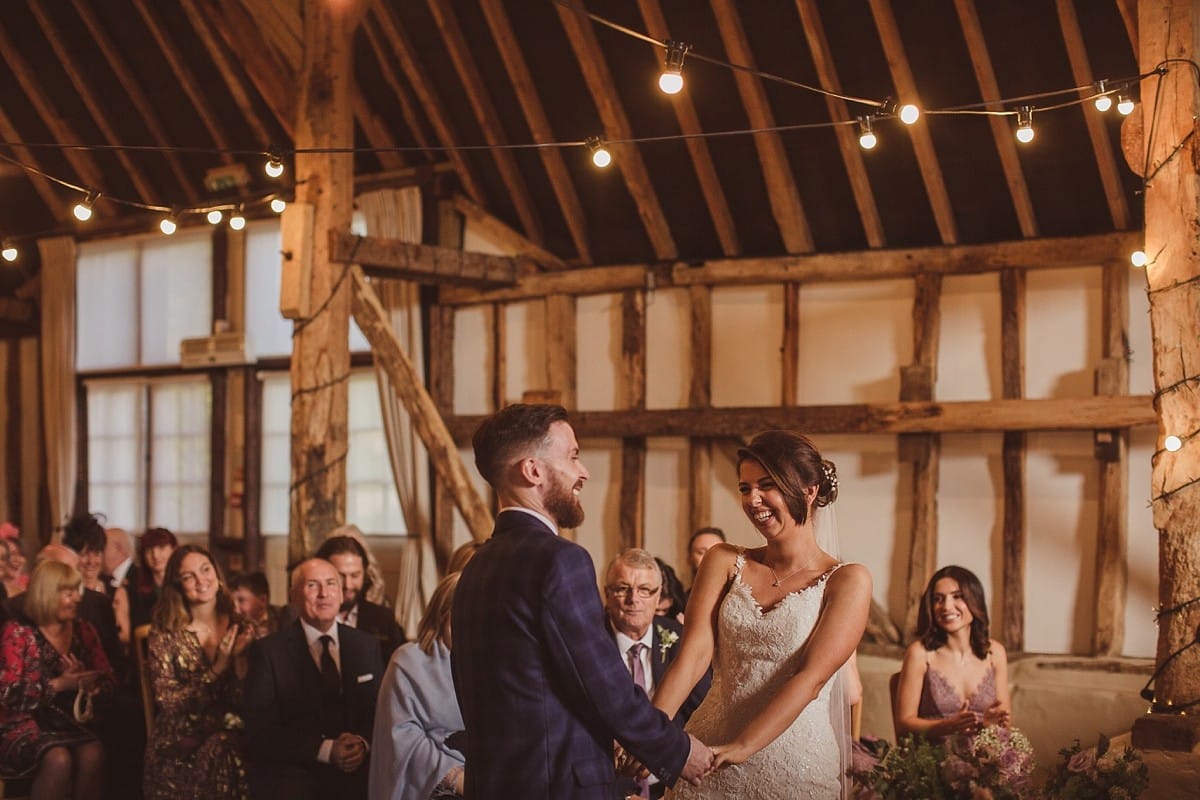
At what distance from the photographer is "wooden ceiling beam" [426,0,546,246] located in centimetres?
781

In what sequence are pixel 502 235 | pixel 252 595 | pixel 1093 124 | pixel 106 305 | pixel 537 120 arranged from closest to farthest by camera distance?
pixel 252 595 < pixel 1093 124 < pixel 537 120 < pixel 502 235 < pixel 106 305

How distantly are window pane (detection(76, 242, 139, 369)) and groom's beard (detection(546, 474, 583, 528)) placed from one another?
8.81 metres

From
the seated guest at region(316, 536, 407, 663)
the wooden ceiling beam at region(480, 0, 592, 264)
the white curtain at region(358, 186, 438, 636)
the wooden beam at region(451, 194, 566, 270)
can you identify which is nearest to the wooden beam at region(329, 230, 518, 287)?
the wooden beam at region(451, 194, 566, 270)

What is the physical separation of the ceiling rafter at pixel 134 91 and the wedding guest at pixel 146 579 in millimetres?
3673

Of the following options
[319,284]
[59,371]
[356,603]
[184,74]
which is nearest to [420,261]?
[319,284]

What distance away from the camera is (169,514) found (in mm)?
10406

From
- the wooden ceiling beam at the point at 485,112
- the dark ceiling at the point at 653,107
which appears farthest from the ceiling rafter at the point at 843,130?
the wooden ceiling beam at the point at 485,112

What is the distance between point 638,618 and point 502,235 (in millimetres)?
4999

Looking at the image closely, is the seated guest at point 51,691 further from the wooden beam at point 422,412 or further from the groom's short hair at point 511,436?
the groom's short hair at point 511,436

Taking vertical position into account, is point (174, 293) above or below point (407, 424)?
above

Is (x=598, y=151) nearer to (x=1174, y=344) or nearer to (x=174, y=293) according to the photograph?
(x=1174, y=344)

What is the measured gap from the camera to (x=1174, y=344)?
514cm

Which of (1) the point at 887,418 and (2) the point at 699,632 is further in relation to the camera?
(1) the point at 887,418

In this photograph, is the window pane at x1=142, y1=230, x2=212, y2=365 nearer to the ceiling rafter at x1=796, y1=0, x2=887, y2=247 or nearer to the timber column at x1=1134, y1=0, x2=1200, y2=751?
the ceiling rafter at x1=796, y1=0, x2=887, y2=247
